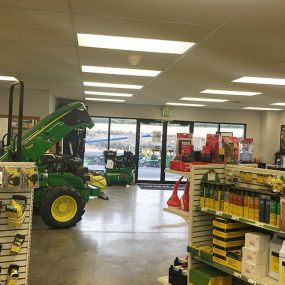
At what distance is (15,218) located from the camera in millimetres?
2559

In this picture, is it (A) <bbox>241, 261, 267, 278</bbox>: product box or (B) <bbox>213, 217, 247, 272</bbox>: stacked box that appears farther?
(B) <bbox>213, 217, 247, 272</bbox>: stacked box

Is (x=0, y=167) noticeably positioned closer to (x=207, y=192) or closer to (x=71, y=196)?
(x=207, y=192)

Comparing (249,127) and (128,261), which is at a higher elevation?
(249,127)

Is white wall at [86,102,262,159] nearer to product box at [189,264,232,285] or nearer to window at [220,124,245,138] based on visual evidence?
window at [220,124,245,138]

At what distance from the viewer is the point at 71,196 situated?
240 inches

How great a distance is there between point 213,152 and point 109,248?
7.90 feet

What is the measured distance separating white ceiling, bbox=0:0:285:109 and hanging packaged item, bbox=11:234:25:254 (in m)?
1.97

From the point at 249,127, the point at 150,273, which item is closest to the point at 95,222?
the point at 150,273

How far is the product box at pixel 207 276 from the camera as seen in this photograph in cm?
315

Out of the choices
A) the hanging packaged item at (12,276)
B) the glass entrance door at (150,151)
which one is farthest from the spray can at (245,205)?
the glass entrance door at (150,151)

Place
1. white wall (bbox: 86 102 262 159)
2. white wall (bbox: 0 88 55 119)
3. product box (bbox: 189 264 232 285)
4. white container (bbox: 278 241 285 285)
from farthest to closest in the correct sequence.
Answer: white wall (bbox: 86 102 262 159), white wall (bbox: 0 88 55 119), product box (bbox: 189 264 232 285), white container (bbox: 278 241 285 285)

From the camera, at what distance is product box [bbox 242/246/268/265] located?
9.02 feet

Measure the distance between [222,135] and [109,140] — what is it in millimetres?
8773

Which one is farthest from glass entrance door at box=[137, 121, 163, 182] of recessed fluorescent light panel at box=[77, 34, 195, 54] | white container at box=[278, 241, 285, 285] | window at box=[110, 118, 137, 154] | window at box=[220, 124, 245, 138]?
white container at box=[278, 241, 285, 285]
